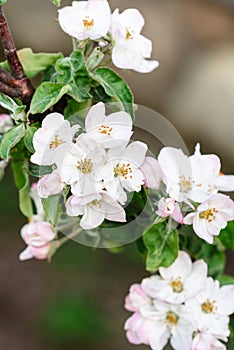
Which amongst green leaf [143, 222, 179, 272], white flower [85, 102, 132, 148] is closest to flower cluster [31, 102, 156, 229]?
white flower [85, 102, 132, 148]

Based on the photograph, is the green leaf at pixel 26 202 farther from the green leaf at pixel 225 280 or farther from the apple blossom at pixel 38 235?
the green leaf at pixel 225 280

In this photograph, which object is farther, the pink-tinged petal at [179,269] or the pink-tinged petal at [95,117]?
the pink-tinged petal at [179,269]

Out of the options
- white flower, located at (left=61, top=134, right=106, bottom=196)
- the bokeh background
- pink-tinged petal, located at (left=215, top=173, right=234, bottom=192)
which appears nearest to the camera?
white flower, located at (left=61, top=134, right=106, bottom=196)

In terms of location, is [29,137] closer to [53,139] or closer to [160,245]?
[53,139]

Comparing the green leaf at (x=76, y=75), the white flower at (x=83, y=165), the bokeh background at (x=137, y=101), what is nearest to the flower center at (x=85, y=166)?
the white flower at (x=83, y=165)

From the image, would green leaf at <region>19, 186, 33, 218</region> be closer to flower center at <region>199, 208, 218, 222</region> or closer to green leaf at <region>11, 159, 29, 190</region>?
green leaf at <region>11, 159, 29, 190</region>

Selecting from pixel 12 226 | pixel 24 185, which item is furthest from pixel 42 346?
pixel 24 185

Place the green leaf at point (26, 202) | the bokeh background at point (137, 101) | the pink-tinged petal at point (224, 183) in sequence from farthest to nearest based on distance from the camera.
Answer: the bokeh background at point (137, 101), the green leaf at point (26, 202), the pink-tinged petal at point (224, 183)
